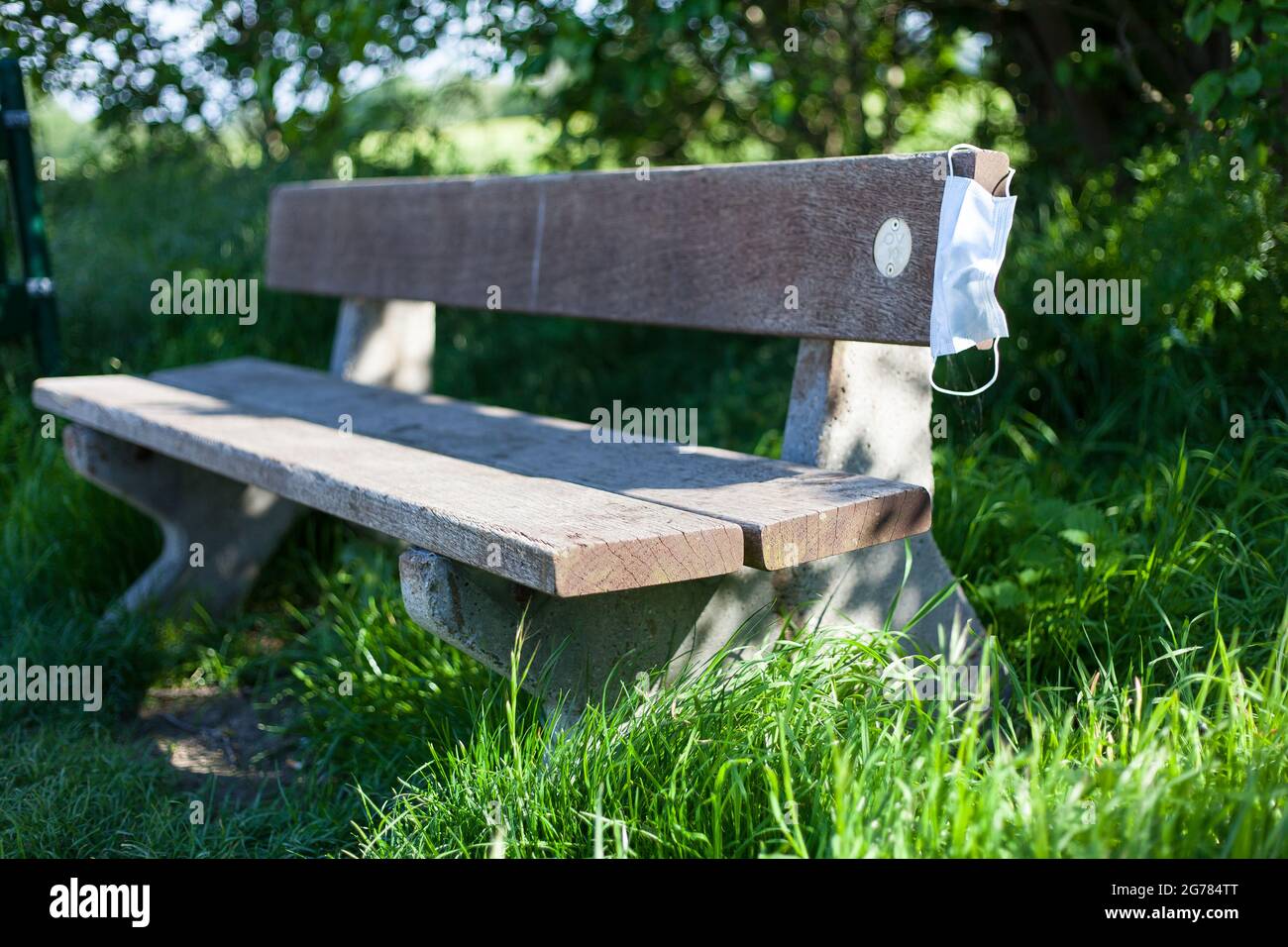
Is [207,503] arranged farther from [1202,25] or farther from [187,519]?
[1202,25]

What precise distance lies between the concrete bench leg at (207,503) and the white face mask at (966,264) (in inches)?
71.4

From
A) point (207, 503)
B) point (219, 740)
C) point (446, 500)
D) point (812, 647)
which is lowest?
point (219, 740)

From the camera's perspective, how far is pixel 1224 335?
304 centimetres

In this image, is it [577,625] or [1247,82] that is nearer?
[577,625]

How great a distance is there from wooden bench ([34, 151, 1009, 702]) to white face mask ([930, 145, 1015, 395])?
4 centimetres

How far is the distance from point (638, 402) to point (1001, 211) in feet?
7.34

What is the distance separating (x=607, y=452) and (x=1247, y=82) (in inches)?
67.9

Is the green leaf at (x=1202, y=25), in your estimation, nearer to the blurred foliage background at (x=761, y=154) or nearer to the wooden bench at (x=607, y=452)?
the blurred foliage background at (x=761, y=154)

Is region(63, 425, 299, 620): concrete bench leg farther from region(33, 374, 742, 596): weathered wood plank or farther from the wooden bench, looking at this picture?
region(33, 374, 742, 596): weathered wood plank

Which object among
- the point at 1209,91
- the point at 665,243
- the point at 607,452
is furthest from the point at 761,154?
the point at 607,452

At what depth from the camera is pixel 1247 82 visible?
2834 millimetres

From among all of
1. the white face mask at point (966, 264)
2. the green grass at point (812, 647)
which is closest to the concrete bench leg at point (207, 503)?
the green grass at point (812, 647)

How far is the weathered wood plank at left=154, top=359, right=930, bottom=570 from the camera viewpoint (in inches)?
71.2

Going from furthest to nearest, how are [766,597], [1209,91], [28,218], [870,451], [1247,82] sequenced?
[28,218], [1209,91], [1247,82], [870,451], [766,597]
